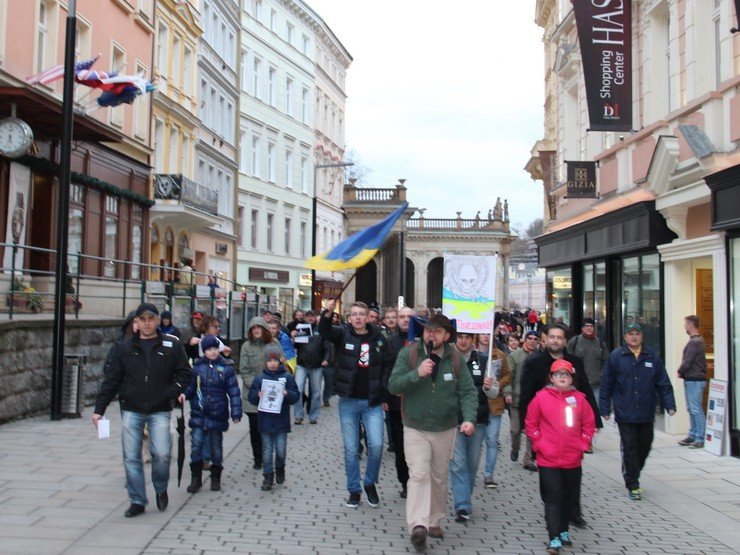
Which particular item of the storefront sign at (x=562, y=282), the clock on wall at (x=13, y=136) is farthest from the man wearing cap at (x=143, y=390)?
the storefront sign at (x=562, y=282)

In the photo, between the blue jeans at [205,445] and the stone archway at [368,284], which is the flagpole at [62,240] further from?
the stone archway at [368,284]

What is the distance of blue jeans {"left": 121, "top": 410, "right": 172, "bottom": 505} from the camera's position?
25.3 feet

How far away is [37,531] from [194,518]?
1326mm

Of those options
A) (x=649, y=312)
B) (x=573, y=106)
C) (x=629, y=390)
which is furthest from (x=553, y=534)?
(x=573, y=106)

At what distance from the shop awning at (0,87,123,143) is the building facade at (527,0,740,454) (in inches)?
412

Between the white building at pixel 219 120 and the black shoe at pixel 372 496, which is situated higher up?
Answer: the white building at pixel 219 120

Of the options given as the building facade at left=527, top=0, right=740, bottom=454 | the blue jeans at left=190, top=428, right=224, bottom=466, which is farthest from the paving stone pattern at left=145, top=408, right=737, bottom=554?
the building facade at left=527, top=0, right=740, bottom=454

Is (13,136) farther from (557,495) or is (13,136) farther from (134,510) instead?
(557,495)

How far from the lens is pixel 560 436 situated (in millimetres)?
7090

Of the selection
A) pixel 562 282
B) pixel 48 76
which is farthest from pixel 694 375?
pixel 48 76

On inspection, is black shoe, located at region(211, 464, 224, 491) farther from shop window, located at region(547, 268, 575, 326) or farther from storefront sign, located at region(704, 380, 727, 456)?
shop window, located at region(547, 268, 575, 326)

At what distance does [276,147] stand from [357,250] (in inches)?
1504

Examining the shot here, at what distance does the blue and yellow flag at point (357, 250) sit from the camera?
10578mm

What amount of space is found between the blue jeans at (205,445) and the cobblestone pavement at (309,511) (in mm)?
329
